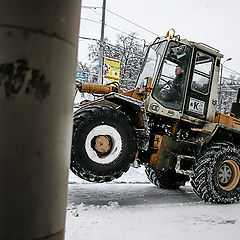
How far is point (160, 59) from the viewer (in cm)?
591

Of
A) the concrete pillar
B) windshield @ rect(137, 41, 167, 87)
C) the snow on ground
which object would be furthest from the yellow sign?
the concrete pillar

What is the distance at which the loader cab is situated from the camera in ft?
19.1

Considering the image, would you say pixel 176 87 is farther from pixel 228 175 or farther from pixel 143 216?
pixel 143 216

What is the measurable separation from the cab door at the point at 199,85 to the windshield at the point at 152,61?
2.35 ft

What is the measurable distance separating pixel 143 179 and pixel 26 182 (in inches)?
310

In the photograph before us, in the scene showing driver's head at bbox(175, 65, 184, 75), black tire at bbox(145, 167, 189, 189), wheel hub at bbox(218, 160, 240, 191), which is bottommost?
black tire at bbox(145, 167, 189, 189)

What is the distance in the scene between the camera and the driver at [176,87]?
5.88m

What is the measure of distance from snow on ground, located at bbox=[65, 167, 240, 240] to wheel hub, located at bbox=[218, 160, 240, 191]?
469 millimetres

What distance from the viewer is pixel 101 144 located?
15.5 ft

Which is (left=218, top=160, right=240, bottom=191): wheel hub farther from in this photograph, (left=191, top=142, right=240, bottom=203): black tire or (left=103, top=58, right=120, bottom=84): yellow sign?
(left=103, top=58, right=120, bottom=84): yellow sign

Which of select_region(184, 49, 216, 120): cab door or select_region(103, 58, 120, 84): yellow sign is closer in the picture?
select_region(184, 49, 216, 120): cab door

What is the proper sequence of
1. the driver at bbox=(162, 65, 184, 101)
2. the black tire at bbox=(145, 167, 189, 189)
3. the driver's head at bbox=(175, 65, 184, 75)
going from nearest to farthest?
the driver at bbox=(162, 65, 184, 101)
the driver's head at bbox=(175, 65, 184, 75)
the black tire at bbox=(145, 167, 189, 189)

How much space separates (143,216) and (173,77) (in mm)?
2802

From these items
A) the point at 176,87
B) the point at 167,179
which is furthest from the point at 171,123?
the point at 167,179
